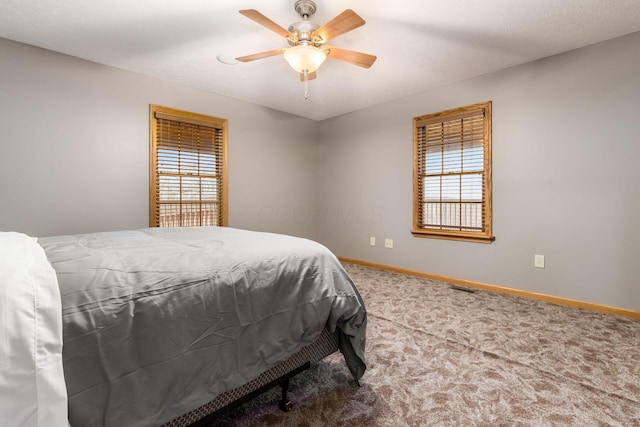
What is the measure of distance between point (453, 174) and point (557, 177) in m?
1.01

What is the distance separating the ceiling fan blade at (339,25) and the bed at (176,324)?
143cm

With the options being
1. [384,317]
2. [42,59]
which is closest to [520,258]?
[384,317]

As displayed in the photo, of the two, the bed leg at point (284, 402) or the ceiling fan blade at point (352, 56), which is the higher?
the ceiling fan blade at point (352, 56)

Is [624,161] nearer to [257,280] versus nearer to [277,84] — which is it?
[257,280]

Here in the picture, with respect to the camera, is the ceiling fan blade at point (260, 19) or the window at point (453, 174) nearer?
the ceiling fan blade at point (260, 19)

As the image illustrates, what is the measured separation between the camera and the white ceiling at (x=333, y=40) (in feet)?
7.21

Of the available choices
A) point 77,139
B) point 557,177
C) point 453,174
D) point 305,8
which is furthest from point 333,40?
point 77,139

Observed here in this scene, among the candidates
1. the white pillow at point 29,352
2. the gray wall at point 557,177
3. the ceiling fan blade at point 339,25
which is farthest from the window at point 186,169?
the white pillow at point 29,352

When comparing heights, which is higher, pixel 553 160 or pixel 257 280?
pixel 553 160

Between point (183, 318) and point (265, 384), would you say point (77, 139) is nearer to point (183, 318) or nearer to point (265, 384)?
point (183, 318)

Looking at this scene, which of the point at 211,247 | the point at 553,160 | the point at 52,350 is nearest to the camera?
the point at 52,350

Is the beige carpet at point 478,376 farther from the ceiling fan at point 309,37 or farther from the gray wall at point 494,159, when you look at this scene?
the ceiling fan at point 309,37

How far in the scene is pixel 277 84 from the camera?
362cm

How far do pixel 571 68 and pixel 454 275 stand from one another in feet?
7.79
